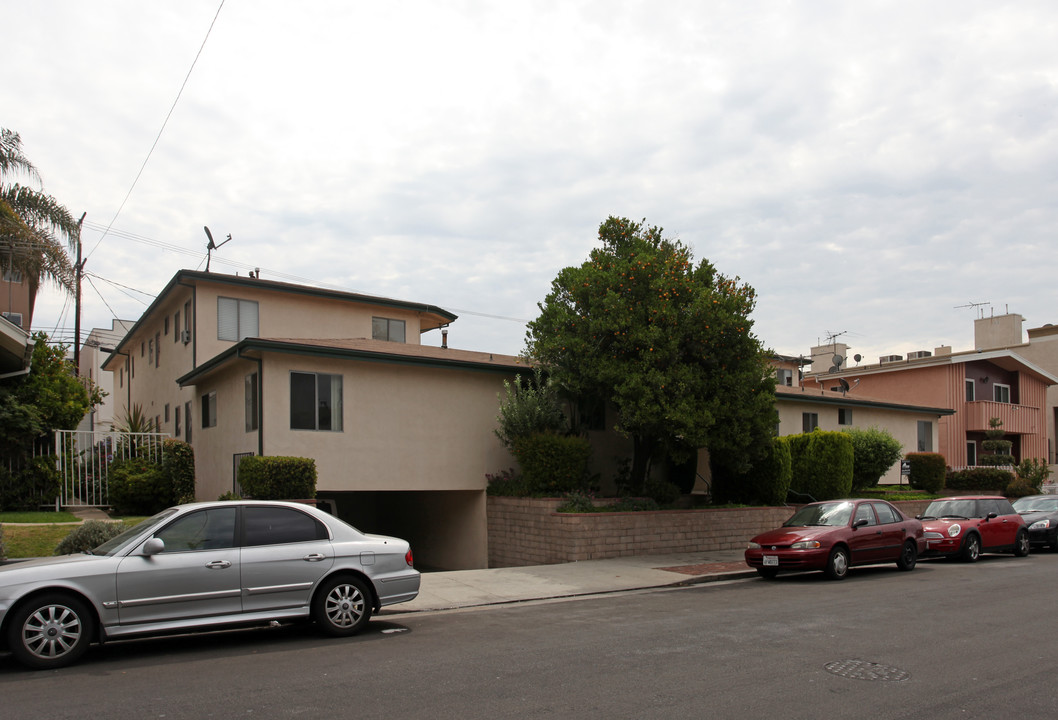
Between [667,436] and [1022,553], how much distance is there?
28.9 feet

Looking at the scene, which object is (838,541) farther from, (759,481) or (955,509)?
(759,481)

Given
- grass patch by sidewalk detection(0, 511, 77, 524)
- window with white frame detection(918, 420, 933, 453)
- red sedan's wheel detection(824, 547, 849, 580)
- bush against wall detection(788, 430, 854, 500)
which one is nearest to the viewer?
red sedan's wheel detection(824, 547, 849, 580)

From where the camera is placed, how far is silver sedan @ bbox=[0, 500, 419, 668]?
750 cm

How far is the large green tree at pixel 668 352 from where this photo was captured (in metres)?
16.9

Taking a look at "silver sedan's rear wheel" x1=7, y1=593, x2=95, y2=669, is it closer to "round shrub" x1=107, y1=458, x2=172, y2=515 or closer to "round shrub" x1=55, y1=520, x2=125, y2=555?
"round shrub" x1=55, y1=520, x2=125, y2=555

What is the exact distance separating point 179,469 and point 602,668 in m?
15.9

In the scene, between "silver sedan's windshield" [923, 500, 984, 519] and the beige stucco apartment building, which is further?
"silver sedan's windshield" [923, 500, 984, 519]

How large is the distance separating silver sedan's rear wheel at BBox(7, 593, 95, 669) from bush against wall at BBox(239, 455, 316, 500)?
757 cm

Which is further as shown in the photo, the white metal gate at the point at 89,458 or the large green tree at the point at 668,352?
the white metal gate at the point at 89,458

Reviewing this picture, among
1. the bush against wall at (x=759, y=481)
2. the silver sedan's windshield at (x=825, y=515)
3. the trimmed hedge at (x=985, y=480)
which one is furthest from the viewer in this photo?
the trimmed hedge at (x=985, y=480)

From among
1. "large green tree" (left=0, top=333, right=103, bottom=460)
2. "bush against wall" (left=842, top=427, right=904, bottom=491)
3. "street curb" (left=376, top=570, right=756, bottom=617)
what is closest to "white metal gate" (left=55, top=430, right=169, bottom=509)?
"large green tree" (left=0, top=333, right=103, bottom=460)

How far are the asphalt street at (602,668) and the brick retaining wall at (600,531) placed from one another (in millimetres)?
5732

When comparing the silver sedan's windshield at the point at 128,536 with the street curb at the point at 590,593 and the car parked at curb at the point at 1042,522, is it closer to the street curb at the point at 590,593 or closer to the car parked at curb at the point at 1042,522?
the street curb at the point at 590,593

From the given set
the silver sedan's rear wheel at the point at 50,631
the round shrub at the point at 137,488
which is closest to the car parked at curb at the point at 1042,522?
the silver sedan's rear wheel at the point at 50,631
